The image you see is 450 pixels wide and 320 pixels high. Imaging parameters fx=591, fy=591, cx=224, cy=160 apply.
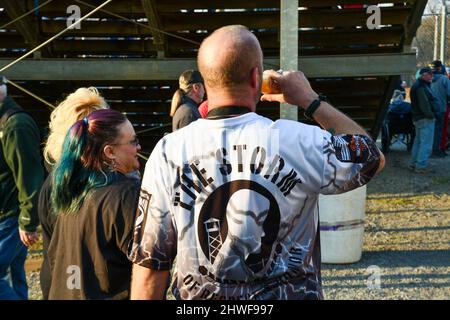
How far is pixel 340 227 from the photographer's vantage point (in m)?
6.21

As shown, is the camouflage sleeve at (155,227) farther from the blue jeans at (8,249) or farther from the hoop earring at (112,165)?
the blue jeans at (8,249)

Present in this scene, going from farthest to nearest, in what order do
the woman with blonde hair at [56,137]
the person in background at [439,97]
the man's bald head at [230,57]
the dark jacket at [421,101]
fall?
the person in background at [439,97] < the dark jacket at [421,101] < the woman with blonde hair at [56,137] < the man's bald head at [230,57]

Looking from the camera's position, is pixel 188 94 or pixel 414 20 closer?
pixel 188 94

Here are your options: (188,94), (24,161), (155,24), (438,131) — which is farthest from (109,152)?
(438,131)

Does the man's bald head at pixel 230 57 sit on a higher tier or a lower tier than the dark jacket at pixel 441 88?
higher

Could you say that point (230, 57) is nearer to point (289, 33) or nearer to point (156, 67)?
point (289, 33)

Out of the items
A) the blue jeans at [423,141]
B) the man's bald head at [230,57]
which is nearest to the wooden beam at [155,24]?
the blue jeans at [423,141]

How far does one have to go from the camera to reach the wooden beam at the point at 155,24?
7.60 m

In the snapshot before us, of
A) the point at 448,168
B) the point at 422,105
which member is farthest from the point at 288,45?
the point at 448,168

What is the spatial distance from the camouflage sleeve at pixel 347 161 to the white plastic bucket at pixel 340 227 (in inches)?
164

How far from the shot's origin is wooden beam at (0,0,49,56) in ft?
25.4

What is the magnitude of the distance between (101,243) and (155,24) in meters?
5.88

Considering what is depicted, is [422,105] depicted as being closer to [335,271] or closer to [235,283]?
[335,271]

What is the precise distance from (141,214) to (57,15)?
702 centimetres
